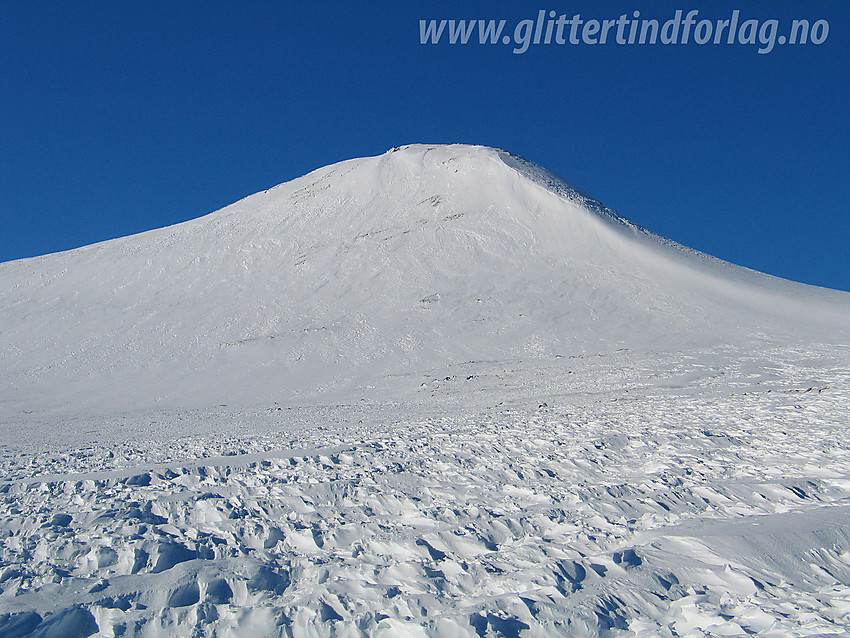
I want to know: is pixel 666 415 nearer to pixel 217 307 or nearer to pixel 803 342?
pixel 803 342

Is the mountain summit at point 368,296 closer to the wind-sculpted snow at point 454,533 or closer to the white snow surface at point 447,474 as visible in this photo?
the white snow surface at point 447,474

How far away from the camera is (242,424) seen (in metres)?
19.3

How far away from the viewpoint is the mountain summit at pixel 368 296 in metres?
35.4

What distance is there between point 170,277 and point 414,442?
5166 centimetres

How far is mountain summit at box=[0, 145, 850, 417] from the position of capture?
116ft

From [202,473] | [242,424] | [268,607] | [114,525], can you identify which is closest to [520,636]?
[268,607]

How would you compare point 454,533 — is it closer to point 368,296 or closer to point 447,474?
point 447,474

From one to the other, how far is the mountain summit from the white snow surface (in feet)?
1.49

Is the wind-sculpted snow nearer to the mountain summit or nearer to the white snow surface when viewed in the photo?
the white snow surface

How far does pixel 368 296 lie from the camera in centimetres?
4969

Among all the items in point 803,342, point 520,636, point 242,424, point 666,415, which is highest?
point 803,342

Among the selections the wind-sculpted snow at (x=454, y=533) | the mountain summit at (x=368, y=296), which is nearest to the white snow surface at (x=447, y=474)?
the wind-sculpted snow at (x=454, y=533)

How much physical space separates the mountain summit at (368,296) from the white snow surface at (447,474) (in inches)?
17.9

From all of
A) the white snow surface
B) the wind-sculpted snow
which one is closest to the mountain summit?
the white snow surface
